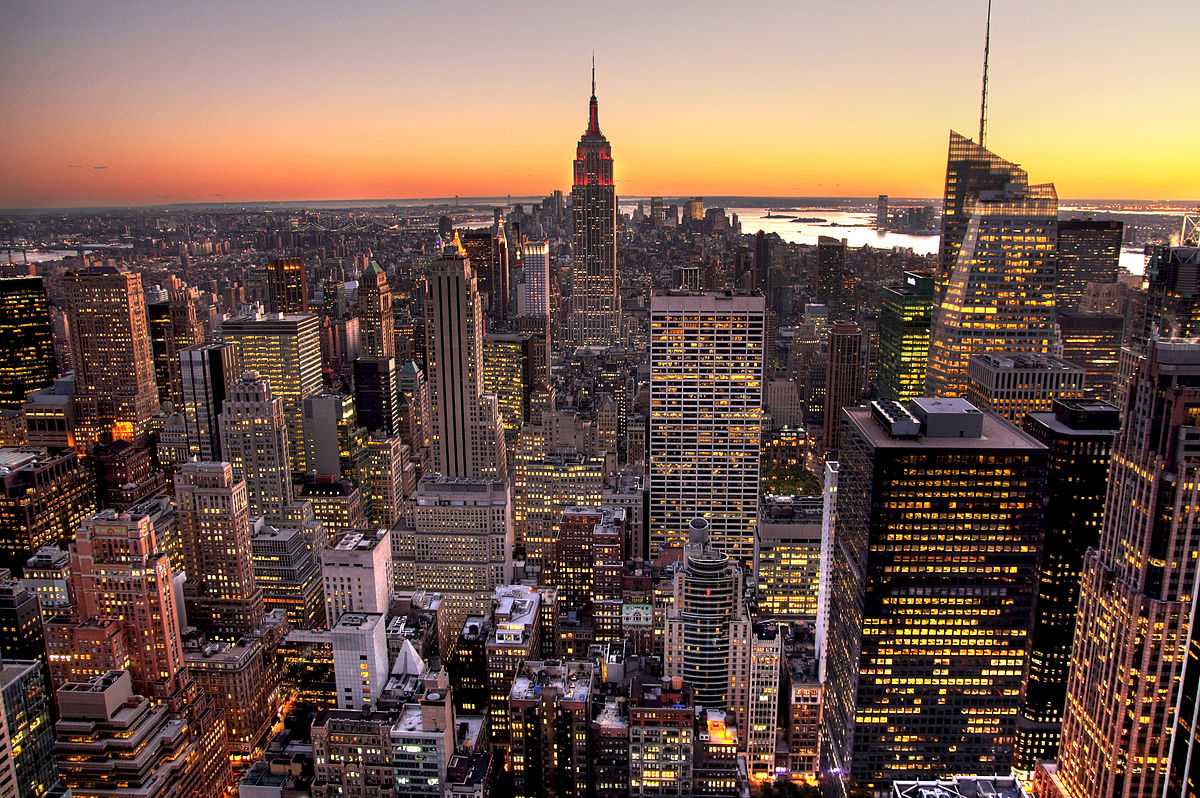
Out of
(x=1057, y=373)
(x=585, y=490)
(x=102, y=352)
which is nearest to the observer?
(x=1057, y=373)

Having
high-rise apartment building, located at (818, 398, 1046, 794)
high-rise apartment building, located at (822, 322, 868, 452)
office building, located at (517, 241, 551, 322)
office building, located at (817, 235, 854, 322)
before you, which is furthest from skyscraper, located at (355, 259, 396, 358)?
high-rise apartment building, located at (818, 398, 1046, 794)

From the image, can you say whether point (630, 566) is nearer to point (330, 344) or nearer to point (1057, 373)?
point (1057, 373)

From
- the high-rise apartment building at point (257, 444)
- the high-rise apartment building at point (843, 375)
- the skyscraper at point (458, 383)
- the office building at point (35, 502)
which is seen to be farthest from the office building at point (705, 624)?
the high-rise apartment building at point (843, 375)

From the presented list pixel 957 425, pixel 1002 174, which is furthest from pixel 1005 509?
pixel 1002 174

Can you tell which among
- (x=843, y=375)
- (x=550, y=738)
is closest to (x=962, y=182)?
(x=843, y=375)

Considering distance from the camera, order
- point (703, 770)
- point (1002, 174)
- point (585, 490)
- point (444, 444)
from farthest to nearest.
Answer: point (444, 444), point (585, 490), point (1002, 174), point (703, 770)

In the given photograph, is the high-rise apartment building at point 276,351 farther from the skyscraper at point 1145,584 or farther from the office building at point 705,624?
the skyscraper at point 1145,584

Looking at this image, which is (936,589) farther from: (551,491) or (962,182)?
(962,182)
